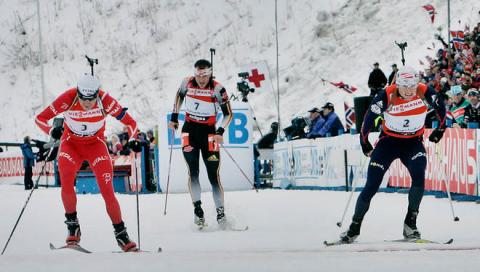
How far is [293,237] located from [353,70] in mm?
25185

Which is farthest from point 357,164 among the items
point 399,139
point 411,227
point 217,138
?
point 411,227

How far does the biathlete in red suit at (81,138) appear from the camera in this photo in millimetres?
9633

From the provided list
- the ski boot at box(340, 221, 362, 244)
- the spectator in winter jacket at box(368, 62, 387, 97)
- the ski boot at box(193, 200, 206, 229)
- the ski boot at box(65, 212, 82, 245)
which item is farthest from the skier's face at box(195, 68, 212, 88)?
the spectator in winter jacket at box(368, 62, 387, 97)

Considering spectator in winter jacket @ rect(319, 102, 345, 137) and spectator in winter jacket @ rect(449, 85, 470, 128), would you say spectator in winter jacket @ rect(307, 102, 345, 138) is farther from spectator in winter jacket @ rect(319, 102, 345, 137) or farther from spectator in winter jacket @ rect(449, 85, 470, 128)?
spectator in winter jacket @ rect(449, 85, 470, 128)

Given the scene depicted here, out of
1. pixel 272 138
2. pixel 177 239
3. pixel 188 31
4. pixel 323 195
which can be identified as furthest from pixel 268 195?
pixel 188 31

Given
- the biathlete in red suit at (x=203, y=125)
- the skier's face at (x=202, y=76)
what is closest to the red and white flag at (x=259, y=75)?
the biathlete in red suit at (x=203, y=125)

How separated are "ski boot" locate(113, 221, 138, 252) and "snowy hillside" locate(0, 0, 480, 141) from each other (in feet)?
73.0

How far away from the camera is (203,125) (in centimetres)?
1243

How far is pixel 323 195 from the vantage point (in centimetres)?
1833

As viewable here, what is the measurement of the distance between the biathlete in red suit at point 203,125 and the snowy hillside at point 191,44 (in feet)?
62.6

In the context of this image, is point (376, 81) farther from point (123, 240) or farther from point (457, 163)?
point (123, 240)

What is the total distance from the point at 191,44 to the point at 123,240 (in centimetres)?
3567

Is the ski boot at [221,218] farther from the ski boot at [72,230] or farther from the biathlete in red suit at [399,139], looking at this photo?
the biathlete in red suit at [399,139]

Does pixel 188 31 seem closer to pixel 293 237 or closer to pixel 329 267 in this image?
pixel 293 237
